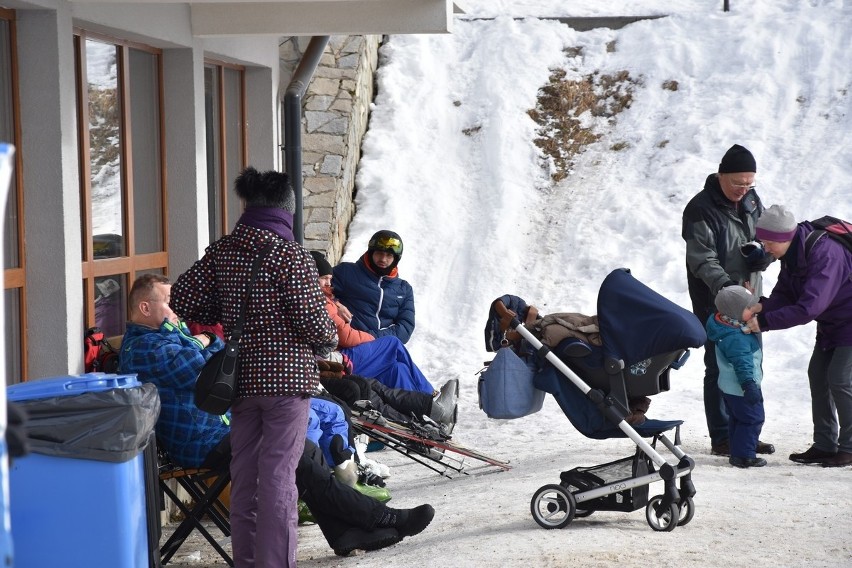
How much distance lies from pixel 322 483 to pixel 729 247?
340 centimetres

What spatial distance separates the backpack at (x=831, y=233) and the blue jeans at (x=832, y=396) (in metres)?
0.64

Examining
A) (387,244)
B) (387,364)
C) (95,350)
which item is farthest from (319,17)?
(95,350)

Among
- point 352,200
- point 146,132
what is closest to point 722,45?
point 352,200

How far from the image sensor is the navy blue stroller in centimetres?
529

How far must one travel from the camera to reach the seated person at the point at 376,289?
27.1ft

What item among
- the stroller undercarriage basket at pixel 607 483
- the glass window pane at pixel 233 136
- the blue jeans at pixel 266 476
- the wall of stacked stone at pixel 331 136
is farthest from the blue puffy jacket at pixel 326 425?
the wall of stacked stone at pixel 331 136

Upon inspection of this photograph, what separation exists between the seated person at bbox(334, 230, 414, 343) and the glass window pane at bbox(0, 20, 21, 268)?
117 inches

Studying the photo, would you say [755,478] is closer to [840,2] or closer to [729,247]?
[729,247]

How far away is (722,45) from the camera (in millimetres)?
16719

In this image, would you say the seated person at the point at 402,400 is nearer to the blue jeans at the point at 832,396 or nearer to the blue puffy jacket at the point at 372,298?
the blue puffy jacket at the point at 372,298

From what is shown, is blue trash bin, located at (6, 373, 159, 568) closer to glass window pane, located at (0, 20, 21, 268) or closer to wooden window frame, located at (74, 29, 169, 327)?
glass window pane, located at (0, 20, 21, 268)

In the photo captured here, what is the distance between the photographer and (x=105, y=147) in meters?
6.79

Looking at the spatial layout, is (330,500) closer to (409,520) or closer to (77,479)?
(409,520)

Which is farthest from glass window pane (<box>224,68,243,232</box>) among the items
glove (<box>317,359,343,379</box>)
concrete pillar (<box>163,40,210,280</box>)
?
glove (<box>317,359,343,379</box>)
